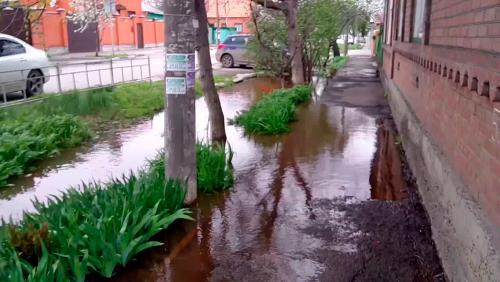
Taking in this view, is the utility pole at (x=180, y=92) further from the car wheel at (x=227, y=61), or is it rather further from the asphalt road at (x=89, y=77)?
the car wheel at (x=227, y=61)

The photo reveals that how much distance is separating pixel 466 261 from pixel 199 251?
2073 mm

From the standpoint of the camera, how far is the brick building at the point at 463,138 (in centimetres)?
282

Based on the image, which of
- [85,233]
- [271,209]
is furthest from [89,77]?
[85,233]

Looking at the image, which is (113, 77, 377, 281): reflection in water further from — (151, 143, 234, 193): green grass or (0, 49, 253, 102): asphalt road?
(0, 49, 253, 102): asphalt road

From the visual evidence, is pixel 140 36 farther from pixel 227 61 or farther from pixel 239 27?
pixel 227 61

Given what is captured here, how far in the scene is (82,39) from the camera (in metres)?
36.0

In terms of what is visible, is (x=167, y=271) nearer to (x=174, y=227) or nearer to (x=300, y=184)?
(x=174, y=227)

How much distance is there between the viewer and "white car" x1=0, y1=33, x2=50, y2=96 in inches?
441

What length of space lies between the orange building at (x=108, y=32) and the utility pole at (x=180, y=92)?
21459mm

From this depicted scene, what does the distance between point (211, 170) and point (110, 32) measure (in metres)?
37.4

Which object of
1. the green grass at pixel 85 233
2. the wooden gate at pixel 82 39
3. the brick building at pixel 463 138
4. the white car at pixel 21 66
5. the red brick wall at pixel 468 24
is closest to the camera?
the brick building at pixel 463 138

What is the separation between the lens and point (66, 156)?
7703mm

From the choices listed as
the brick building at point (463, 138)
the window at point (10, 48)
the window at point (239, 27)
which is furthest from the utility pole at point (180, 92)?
the window at point (239, 27)

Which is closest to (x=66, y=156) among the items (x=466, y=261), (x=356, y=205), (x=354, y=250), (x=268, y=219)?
(x=268, y=219)
